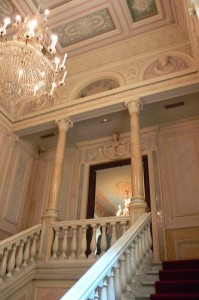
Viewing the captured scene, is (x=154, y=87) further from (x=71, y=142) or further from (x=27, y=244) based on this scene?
(x=27, y=244)

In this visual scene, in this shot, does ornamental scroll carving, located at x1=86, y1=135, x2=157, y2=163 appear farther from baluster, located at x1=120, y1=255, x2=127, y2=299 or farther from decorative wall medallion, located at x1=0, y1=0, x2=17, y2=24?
baluster, located at x1=120, y1=255, x2=127, y2=299

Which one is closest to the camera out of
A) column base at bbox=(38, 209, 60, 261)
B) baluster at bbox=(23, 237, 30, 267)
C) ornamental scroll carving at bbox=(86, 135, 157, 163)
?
baluster at bbox=(23, 237, 30, 267)

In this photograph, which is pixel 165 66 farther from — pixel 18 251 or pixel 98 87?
pixel 18 251

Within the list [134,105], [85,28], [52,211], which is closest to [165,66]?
[134,105]

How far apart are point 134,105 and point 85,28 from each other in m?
2.66

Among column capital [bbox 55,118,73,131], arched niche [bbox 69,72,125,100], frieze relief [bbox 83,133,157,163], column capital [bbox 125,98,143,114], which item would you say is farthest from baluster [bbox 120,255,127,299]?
arched niche [bbox 69,72,125,100]

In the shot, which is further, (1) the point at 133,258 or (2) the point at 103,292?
(1) the point at 133,258

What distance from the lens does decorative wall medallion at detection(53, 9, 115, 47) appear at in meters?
6.77

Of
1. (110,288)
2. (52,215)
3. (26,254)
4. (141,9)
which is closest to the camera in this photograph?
(110,288)

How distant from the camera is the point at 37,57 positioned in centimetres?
441

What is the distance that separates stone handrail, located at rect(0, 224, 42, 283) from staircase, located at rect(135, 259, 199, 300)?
6.94 ft

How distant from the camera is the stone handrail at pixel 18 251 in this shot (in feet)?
13.8

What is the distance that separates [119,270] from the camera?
2.89 meters

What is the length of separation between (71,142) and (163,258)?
13.9ft
